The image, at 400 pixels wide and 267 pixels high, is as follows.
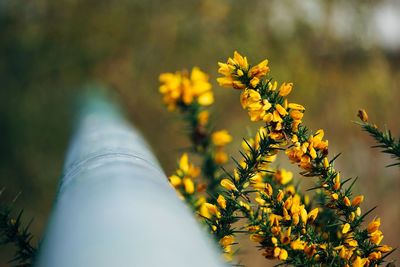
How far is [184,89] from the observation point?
58.0 inches

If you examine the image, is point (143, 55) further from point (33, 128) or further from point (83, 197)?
point (83, 197)

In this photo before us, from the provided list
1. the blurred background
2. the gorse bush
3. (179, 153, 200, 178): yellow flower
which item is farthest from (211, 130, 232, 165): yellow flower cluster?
the blurred background

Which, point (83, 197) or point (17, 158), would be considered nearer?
point (83, 197)

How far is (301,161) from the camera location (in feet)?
3.11

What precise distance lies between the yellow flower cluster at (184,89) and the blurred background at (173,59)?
10.3ft

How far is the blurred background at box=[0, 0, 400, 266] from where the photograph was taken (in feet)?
15.6

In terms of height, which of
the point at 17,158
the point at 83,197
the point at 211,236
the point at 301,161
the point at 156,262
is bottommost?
the point at 156,262

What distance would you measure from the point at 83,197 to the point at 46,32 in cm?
491

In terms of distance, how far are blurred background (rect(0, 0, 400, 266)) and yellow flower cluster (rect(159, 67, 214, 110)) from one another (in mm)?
3151

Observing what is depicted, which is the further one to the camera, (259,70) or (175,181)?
(175,181)

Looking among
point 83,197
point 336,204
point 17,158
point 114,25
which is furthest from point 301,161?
point 114,25

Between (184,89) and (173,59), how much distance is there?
12.0 feet

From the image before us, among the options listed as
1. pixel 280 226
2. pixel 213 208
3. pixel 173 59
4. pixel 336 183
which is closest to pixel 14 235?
pixel 213 208

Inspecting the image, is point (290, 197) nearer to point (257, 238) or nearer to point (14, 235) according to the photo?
point (257, 238)
